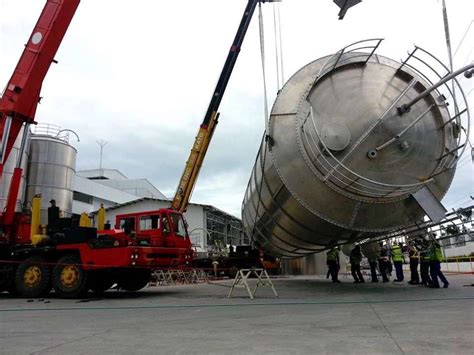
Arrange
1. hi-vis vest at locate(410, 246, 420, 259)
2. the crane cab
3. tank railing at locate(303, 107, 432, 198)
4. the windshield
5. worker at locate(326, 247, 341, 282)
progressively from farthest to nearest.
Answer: worker at locate(326, 247, 341, 282) < hi-vis vest at locate(410, 246, 420, 259) < the windshield < the crane cab < tank railing at locate(303, 107, 432, 198)

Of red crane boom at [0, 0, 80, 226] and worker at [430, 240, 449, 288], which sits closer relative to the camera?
worker at [430, 240, 449, 288]

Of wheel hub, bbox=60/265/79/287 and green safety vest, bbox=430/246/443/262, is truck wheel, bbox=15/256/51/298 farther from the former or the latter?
green safety vest, bbox=430/246/443/262

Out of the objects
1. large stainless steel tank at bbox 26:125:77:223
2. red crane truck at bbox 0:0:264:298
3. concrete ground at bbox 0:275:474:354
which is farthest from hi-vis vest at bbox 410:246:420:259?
large stainless steel tank at bbox 26:125:77:223

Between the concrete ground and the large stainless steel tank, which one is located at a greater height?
the large stainless steel tank

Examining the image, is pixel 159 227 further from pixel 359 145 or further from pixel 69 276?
pixel 359 145

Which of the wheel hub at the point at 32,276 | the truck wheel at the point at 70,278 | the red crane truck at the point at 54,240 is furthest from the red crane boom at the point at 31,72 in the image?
the truck wheel at the point at 70,278

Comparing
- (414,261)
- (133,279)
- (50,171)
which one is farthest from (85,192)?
(414,261)

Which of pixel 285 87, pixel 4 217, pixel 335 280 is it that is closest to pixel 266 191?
pixel 285 87

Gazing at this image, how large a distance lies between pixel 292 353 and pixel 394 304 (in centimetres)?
387

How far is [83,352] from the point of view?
3758mm

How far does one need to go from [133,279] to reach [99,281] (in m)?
1.58

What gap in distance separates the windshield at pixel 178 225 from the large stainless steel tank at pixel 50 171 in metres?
9.69

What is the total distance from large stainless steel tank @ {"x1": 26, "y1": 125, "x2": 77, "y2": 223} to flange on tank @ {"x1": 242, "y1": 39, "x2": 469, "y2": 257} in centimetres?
1476

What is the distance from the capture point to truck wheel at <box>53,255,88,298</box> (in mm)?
9430
